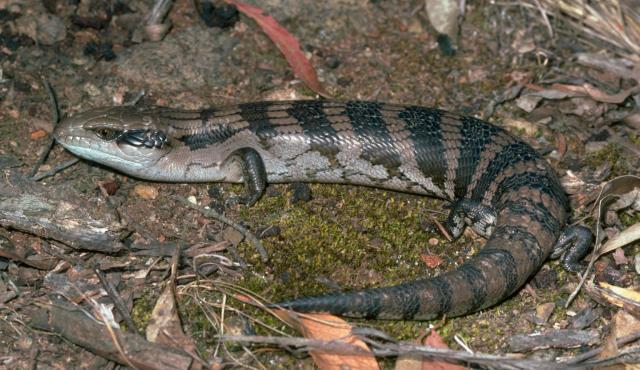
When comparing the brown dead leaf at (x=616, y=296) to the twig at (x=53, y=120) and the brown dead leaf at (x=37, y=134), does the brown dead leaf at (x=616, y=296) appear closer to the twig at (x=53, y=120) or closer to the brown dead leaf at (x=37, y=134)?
the twig at (x=53, y=120)

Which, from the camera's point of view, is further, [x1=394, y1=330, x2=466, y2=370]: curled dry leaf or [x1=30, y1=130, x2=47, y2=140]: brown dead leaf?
[x1=30, y1=130, x2=47, y2=140]: brown dead leaf

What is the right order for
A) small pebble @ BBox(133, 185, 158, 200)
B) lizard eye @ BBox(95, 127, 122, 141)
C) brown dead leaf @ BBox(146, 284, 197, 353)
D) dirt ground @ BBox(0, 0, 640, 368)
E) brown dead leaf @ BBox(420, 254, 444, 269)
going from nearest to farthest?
brown dead leaf @ BBox(146, 284, 197, 353) < dirt ground @ BBox(0, 0, 640, 368) < brown dead leaf @ BBox(420, 254, 444, 269) < lizard eye @ BBox(95, 127, 122, 141) < small pebble @ BBox(133, 185, 158, 200)

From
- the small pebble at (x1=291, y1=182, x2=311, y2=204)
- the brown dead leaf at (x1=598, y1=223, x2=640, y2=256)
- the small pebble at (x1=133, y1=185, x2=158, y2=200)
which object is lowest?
the small pebble at (x1=133, y1=185, x2=158, y2=200)

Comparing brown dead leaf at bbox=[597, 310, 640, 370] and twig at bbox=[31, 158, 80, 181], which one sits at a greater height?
brown dead leaf at bbox=[597, 310, 640, 370]

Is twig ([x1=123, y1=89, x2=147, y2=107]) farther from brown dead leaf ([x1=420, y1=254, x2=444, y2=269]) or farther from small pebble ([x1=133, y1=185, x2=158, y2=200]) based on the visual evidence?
brown dead leaf ([x1=420, y1=254, x2=444, y2=269])

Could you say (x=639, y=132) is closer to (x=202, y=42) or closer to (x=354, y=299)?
(x=354, y=299)

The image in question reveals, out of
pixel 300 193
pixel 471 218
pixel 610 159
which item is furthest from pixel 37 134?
pixel 610 159

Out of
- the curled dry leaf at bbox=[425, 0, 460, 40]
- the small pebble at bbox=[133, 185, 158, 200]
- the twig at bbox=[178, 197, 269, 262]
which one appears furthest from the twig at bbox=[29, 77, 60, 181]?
the curled dry leaf at bbox=[425, 0, 460, 40]
